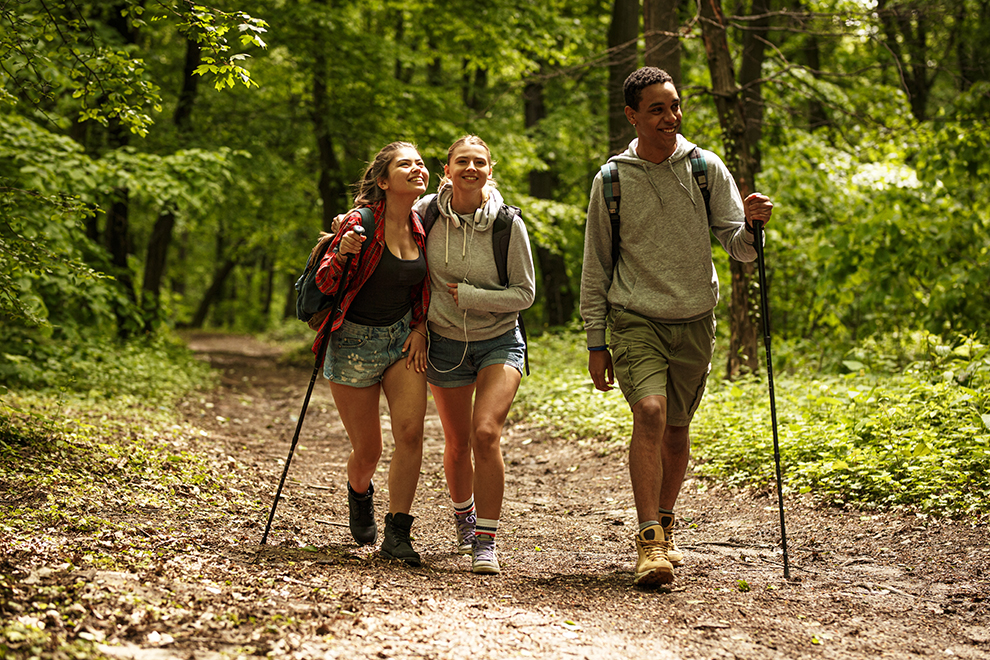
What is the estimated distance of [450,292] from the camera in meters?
4.12

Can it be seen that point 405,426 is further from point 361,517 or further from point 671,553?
point 671,553

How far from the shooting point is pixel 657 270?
4020 mm

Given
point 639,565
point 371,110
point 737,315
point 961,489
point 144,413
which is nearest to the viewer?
point 639,565

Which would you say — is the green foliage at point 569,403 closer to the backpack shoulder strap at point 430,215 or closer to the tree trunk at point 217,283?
the backpack shoulder strap at point 430,215

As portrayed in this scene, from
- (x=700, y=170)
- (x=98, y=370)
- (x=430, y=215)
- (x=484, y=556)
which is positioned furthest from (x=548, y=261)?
(x=484, y=556)

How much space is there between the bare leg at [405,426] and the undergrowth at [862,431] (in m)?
A: 2.75

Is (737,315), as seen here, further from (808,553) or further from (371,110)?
(371,110)

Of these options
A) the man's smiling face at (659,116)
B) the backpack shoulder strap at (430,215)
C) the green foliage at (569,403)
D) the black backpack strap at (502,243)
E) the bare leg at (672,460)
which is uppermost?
the man's smiling face at (659,116)

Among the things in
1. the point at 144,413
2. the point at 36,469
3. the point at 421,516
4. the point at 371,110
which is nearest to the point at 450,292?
the point at 421,516

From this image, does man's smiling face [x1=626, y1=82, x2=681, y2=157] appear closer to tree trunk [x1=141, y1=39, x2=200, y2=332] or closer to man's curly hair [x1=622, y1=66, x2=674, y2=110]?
man's curly hair [x1=622, y1=66, x2=674, y2=110]

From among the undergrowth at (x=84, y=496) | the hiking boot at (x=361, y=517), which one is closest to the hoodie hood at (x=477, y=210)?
the hiking boot at (x=361, y=517)

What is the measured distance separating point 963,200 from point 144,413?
9632 mm

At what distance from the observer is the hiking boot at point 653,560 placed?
11.8ft

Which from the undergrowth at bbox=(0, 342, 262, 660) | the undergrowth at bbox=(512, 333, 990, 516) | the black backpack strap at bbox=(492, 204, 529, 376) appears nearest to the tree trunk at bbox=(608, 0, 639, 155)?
the undergrowth at bbox=(512, 333, 990, 516)
